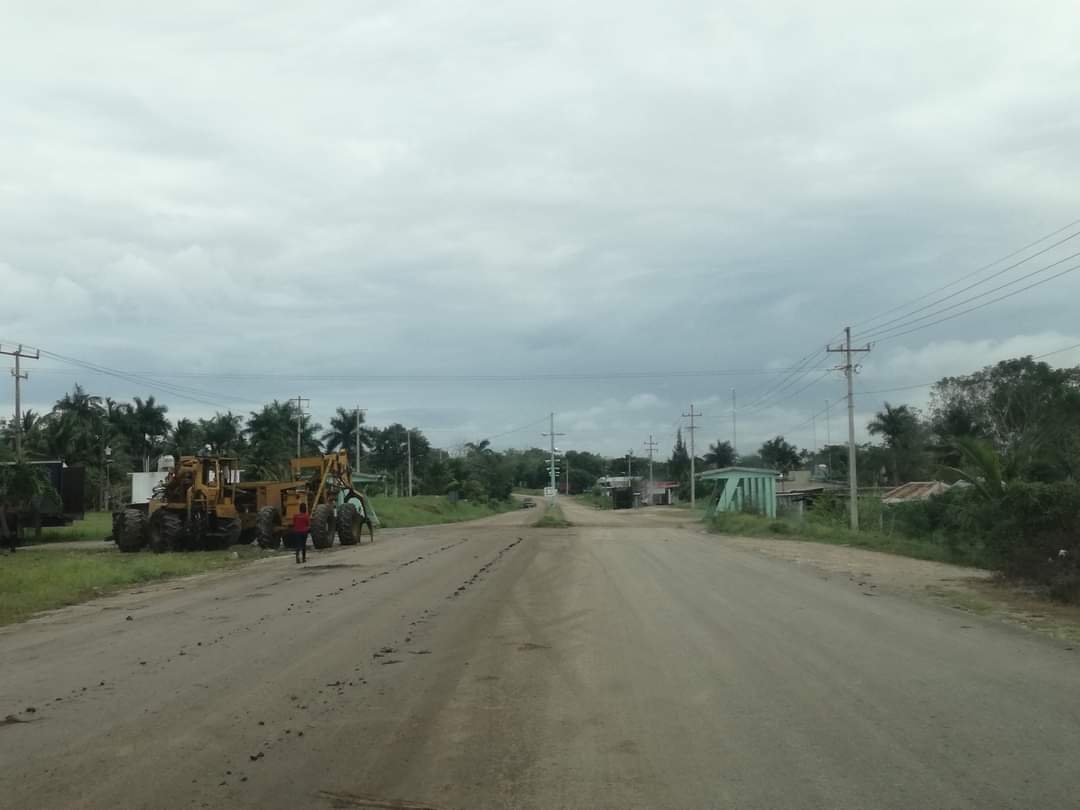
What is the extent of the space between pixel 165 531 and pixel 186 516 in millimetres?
1080

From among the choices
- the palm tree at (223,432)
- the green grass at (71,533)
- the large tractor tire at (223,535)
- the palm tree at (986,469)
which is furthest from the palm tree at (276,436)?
the palm tree at (986,469)

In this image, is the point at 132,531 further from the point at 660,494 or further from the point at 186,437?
the point at 660,494

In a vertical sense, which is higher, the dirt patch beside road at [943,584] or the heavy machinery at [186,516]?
the heavy machinery at [186,516]

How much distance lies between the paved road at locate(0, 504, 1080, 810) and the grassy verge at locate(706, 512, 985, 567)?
1175cm

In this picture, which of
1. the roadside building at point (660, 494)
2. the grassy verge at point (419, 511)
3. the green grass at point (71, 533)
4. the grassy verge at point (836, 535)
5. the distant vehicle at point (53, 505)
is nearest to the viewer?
the grassy verge at point (836, 535)

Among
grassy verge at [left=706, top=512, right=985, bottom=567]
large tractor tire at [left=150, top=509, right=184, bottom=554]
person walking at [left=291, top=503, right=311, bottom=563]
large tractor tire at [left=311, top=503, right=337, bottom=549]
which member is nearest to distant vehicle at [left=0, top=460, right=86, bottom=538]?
large tractor tire at [left=150, top=509, right=184, bottom=554]

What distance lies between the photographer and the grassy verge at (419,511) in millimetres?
62438

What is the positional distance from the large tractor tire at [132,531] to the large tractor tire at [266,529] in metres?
3.73

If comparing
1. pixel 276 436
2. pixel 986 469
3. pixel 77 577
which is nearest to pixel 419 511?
pixel 276 436

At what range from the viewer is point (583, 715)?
8.25m

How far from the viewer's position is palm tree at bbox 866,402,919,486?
91.6 meters

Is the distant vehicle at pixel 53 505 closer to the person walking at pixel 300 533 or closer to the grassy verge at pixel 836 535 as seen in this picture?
the person walking at pixel 300 533

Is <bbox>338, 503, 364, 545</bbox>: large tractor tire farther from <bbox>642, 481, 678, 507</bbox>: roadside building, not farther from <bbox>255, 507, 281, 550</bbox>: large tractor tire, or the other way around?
<bbox>642, 481, 678, 507</bbox>: roadside building

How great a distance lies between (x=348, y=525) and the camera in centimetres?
3647
